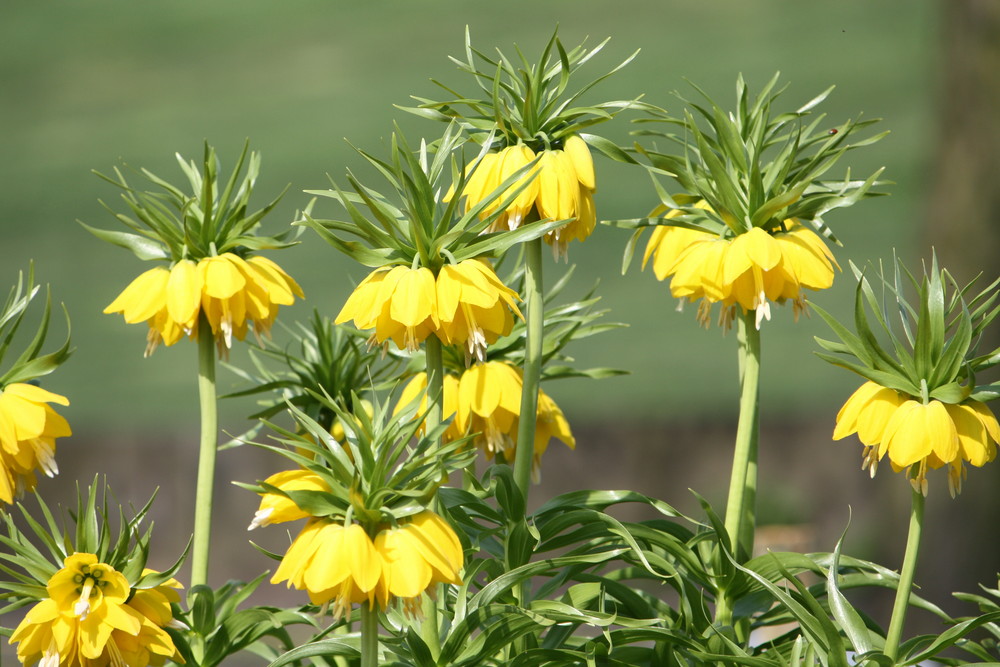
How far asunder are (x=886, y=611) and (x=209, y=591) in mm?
3641

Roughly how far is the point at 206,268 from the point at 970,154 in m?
2.76

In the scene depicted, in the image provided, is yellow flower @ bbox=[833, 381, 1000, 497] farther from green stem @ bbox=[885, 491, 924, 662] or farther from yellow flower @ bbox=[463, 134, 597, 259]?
yellow flower @ bbox=[463, 134, 597, 259]

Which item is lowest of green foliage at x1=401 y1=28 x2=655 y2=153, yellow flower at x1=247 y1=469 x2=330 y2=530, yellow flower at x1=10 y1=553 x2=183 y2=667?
yellow flower at x1=10 y1=553 x2=183 y2=667

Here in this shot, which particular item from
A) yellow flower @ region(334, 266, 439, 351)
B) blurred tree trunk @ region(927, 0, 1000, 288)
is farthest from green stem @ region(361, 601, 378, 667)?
blurred tree trunk @ region(927, 0, 1000, 288)

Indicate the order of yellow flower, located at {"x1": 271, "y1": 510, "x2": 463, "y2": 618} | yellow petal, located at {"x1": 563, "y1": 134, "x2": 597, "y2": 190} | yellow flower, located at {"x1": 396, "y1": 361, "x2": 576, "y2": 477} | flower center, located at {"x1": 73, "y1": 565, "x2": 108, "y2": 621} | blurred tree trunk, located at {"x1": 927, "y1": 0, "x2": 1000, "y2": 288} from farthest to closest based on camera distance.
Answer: blurred tree trunk, located at {"x1": 927, "y1": 0, "x2": 1000, "y2": 288} → yellow flower, located at {"x1": 396, "y1": 361, "x2": 576, "y2": 477} → yellow petal, located at {"x1": 563, "y1": 134, "x2": 597, "y2": 190} → flower center, located at {"x1": 73, "y1": 565, "x2": 108, "y2": 621} → yellow flower, located at {"x1": 271, "y1": 510, "x2": 463, "y2": 618}

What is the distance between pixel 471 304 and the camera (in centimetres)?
91

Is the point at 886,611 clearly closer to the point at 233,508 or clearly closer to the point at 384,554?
the point at 233,508

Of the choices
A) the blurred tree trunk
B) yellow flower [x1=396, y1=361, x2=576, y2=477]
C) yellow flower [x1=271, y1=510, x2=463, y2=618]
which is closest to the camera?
yellow flower [x1=271, y1=510, x2=463, y2=618]

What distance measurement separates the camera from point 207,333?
112 centimetres

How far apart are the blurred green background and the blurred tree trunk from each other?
6.55 ft

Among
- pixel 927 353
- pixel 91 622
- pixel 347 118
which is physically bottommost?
pixel 91 622

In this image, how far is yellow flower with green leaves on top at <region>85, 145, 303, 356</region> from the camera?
1062mm

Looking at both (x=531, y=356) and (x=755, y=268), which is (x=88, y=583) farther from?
(x=755, y=268)

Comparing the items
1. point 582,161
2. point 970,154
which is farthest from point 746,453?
point 970,154
